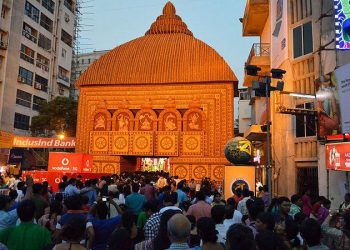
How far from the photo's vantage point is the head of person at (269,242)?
3465 millimetres

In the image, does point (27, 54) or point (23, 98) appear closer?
point (23, 98)

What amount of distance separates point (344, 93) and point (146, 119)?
16.6 m

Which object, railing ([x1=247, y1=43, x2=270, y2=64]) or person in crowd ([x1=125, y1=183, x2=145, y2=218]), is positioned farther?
railing ([x1=247, y1=43, x2=270, y2=64])

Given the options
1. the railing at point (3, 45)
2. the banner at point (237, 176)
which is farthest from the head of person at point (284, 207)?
the railing at point (3, 45)

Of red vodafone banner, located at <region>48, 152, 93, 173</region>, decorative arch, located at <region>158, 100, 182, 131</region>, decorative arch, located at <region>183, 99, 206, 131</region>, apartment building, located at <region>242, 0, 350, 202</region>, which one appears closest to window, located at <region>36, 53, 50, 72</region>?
decorative arch, located at <region>158, 100, 182, 131</region>

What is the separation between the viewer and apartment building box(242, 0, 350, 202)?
1377cm

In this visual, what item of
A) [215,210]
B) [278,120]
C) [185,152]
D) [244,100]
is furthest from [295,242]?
[244,100]

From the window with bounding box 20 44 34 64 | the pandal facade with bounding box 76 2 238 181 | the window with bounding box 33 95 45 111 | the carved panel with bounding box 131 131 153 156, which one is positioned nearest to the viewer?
the pandal facade with bounding box 76 2 238 181

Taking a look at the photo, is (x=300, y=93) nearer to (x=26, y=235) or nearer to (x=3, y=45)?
(x=26, y=235)

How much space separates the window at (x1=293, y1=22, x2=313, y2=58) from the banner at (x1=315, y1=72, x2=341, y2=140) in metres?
3.18

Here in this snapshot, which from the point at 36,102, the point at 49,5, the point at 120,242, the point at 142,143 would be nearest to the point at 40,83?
the point at 36,102

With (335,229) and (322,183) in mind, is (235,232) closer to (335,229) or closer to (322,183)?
(335,229)

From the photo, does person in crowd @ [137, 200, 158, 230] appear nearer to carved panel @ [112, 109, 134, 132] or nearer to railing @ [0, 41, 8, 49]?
carved panel @ [112, 109, 134, 132]

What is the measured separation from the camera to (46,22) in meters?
40.3
